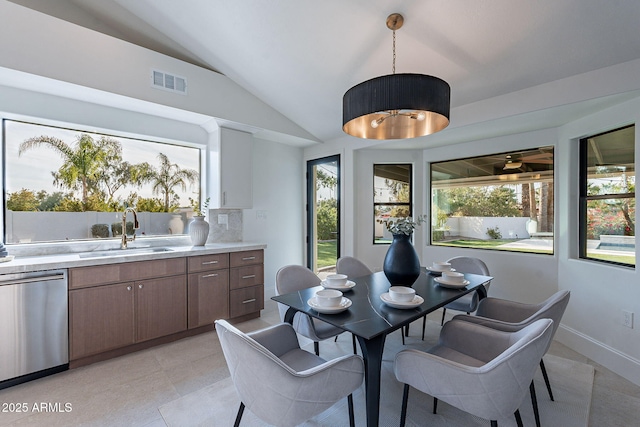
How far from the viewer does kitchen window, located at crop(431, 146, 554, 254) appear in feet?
11.1

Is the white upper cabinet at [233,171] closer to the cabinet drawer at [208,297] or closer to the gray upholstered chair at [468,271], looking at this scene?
the cabinet drawer at [208,297]

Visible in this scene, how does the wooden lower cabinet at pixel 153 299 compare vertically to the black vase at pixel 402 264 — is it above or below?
below

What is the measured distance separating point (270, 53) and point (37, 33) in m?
1.88

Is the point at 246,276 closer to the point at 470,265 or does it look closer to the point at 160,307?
the point at 160,307

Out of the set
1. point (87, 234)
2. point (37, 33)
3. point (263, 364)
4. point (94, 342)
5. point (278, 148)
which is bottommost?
point (94, 342)

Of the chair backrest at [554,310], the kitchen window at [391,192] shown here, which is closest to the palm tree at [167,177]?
the kitchen window at [391,192]

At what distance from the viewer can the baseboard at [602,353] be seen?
232 centimetres

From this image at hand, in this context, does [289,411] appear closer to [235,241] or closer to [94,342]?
[94,342]

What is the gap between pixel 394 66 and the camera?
2.59m

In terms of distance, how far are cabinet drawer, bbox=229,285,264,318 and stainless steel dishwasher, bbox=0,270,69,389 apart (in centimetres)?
148

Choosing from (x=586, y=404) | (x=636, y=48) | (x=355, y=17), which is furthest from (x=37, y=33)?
(x=586, y=404)

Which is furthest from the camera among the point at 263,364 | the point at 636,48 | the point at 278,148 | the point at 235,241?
the point at 278,148

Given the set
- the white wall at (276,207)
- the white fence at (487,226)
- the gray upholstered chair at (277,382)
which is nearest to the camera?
the gray upholstered chair at (277,382)

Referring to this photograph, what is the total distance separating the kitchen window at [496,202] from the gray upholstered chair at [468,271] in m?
0.92
